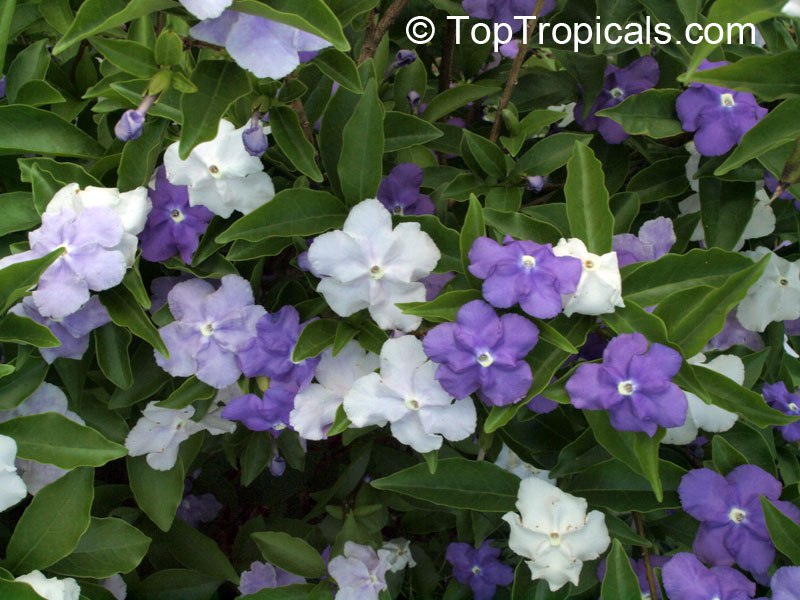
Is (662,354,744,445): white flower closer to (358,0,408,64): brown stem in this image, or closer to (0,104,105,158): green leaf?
(358,0,408,64): brown stem

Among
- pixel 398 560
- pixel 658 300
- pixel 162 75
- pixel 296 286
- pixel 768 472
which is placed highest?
pixel 162 75

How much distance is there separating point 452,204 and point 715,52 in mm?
476

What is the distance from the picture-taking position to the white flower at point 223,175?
3.75 ft

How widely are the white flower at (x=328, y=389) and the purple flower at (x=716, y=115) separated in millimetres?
560

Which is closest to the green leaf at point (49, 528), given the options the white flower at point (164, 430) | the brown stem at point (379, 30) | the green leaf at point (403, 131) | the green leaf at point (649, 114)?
the white flower at point (164, 430)

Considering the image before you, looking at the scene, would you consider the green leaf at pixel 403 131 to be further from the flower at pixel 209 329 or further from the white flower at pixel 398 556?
the white flower at pixel 398 556

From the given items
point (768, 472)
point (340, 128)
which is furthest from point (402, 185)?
point (768, 472)

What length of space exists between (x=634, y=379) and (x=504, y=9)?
0.73 meters

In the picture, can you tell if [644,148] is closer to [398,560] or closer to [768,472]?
[768,472]

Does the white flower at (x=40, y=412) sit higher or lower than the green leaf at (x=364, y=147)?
lower

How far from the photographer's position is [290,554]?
1378 mm

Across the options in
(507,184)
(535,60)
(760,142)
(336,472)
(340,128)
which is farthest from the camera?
(535,60)

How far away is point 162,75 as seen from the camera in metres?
1.03

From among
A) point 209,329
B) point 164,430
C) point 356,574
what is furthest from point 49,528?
point 356,574
